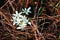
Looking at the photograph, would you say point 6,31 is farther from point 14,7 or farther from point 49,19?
point 49,19

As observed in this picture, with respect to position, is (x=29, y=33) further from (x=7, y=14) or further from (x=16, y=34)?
(x=7, y=14)

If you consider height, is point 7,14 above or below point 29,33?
above

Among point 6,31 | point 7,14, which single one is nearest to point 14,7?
point 7,14

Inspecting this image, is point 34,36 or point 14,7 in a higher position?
point 14,7

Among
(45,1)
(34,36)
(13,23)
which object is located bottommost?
(34,36)

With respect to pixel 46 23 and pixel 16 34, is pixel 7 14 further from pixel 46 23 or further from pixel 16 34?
pixel 46 23

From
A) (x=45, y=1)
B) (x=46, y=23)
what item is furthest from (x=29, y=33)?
(x=45, y=1)

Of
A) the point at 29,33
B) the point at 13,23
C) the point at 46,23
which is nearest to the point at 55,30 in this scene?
the point at 46,23

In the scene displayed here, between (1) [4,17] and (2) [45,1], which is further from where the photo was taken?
(2) [45,1]
